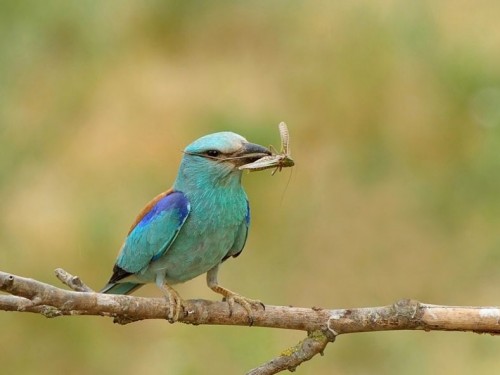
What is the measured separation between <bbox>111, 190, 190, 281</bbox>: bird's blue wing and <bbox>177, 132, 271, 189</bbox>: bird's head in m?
0.10

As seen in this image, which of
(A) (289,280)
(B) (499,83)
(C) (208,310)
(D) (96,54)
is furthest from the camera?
(D) (96,54)

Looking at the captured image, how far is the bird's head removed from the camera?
3209mm

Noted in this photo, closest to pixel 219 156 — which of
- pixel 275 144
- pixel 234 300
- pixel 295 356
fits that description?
pixel 234 300

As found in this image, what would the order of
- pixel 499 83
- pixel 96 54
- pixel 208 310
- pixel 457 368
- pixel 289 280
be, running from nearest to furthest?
pixel 208 310 → pixel 457 368 → pixel 289 280 → pixel 499 83 → pixel 96 54

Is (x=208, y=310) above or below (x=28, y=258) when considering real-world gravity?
above

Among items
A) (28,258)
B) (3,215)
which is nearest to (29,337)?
(28,258)

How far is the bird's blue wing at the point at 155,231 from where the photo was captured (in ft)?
10.6

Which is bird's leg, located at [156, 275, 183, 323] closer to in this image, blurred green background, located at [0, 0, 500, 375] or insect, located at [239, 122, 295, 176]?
insect, located at [239, 122, 295, 176]

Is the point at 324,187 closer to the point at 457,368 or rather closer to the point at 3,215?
the point at 457,368

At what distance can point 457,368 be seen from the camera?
5359 mm

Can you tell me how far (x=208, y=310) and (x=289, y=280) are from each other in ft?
8.86

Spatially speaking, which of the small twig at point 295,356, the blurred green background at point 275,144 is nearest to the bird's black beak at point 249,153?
the small twig at point 295,356

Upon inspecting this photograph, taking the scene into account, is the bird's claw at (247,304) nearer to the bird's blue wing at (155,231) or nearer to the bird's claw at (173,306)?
the bird's claw at (173,306)

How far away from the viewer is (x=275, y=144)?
5.73 meters
